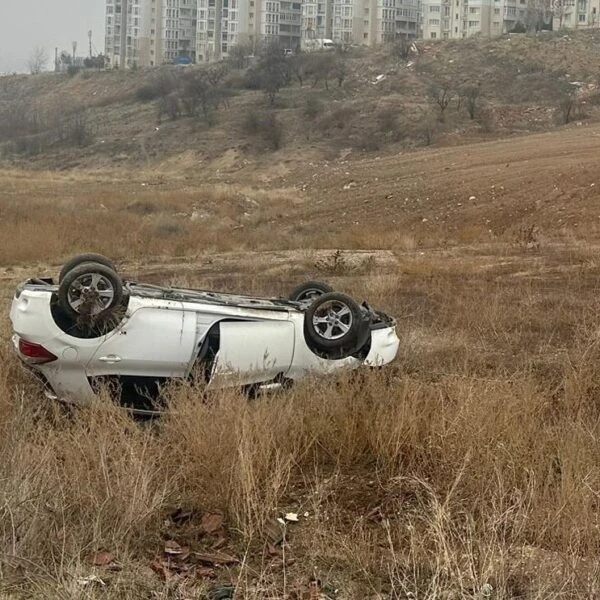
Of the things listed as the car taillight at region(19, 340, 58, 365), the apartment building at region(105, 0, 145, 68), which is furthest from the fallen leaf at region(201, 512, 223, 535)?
the apartment building at region(105, 0, 145, 68)

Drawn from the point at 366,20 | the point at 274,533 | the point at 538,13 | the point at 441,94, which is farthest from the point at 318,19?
the point at 274,533

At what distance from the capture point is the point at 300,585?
3.83 meters

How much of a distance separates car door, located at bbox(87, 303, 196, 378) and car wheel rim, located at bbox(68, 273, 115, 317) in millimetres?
246

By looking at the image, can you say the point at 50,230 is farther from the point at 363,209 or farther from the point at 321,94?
the point at 321,94

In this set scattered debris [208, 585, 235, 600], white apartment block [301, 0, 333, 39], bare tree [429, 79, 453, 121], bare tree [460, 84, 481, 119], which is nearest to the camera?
scattered debris [208, 585, 235, 600]

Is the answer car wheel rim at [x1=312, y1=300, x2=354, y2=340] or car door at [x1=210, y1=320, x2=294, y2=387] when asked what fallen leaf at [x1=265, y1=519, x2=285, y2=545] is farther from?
car wheel rim at [x1=312, y1=300, x2=354, y2=340]

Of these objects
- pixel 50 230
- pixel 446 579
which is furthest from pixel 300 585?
pixel 50 230

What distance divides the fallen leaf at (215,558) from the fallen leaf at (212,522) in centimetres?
23

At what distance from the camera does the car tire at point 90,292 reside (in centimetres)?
632

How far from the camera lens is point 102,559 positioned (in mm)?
3959

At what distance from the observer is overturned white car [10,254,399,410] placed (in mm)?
6258

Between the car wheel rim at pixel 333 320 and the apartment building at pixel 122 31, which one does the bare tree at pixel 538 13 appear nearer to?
the apartment building at pixel 122 31

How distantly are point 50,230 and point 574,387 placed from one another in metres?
16.7

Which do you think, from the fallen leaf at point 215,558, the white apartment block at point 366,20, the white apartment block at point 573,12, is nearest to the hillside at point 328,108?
the white apartment block at point 573,12
